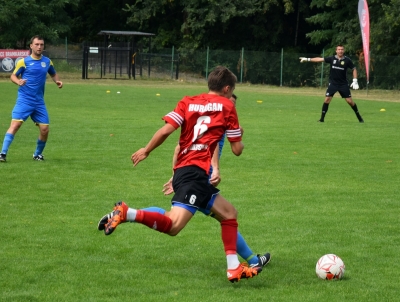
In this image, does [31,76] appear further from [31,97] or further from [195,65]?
[195,65]

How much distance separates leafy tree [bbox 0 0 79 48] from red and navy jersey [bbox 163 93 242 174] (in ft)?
131

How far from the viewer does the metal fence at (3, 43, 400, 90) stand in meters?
41.7

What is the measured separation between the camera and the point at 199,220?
791 cm

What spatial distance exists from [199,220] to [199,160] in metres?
2.44

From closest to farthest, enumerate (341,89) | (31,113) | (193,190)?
(193,190)
(31,113)
(341,89)

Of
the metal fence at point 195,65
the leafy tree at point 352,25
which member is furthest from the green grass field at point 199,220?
the metal fence at point 195,65

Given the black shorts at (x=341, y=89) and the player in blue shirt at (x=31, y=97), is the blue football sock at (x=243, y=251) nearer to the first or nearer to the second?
the player in blue shirt at (x=31, y=97)

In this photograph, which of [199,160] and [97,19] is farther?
[97,19]

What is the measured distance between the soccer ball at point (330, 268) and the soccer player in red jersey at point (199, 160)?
49 centimetres

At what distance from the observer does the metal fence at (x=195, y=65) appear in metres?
41.7

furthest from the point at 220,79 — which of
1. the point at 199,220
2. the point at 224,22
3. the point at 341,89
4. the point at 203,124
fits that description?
the point at 224,22

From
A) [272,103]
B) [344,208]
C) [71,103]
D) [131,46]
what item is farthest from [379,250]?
[131,46]

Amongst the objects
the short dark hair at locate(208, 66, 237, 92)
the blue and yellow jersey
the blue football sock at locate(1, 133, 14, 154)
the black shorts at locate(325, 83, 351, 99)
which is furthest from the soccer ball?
the black shorts at locate(325, 83, 351, 99)

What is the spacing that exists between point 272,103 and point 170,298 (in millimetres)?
22411
